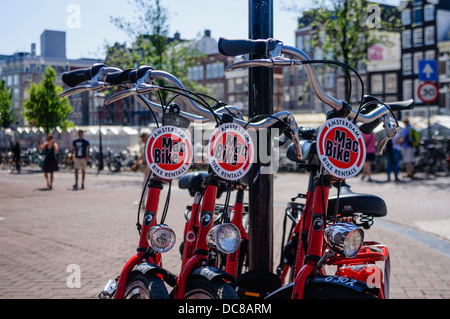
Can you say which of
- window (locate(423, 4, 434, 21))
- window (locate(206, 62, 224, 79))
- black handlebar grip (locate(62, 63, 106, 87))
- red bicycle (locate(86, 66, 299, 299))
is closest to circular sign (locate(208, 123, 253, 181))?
red bicycle (locate(86, 66, 299, 299))

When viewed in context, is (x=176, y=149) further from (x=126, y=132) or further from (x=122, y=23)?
(x=126, y=132)

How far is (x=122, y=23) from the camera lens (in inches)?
871

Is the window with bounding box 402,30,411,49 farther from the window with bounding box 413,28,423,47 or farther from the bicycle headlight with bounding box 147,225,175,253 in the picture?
the bicycle headlight with bounding box 147,225,175,253

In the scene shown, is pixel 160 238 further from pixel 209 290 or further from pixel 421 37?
pixel 421 37

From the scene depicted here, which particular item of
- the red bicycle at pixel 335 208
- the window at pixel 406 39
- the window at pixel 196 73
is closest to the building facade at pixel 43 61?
the red bicycle at pixel 335 208

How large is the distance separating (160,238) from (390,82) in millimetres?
49598

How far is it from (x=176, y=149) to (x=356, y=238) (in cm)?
90

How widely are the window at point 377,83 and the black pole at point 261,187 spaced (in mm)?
48092

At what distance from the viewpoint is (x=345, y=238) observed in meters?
2.09

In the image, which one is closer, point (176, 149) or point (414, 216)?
point (176, 149)

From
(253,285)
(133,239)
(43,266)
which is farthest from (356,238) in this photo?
(133,239)

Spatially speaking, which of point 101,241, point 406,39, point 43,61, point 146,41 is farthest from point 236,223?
point 406,39
